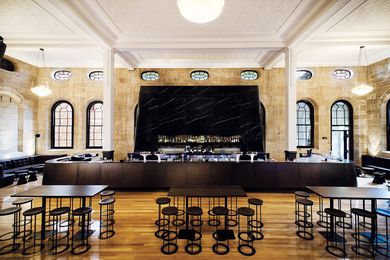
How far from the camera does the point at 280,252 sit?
2883 millimetres

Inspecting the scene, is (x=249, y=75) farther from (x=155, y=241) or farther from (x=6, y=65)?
(x=6, y=65)

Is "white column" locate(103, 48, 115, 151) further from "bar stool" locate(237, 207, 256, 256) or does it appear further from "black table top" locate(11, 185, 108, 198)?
Answer: "bar stool" locate(237, 207, 256, 256)

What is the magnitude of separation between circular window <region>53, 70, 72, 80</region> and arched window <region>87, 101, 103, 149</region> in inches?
67.9

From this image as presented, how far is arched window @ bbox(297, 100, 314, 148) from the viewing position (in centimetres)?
916

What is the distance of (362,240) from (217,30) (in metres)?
6.01

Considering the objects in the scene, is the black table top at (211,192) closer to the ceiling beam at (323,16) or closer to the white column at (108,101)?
the white column at (108,101)

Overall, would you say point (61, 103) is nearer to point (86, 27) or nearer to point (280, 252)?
point (86, 27)

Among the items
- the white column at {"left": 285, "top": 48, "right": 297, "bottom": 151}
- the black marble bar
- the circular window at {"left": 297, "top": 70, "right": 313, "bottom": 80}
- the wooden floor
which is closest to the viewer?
the wooden floor

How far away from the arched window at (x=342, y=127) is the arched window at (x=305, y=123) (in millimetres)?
967

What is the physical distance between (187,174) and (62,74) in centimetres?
836

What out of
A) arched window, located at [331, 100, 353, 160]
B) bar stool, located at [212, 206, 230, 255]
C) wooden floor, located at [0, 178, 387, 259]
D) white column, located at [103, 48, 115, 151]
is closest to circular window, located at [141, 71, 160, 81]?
white column, located at [103, 48, 115, 151]

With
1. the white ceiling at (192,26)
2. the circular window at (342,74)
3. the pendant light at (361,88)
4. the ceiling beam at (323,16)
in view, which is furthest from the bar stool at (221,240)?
the circular window at (342,74)

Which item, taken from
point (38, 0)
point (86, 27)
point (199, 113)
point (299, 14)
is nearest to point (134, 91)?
point (199, 113)

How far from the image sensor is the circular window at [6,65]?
286 inches
